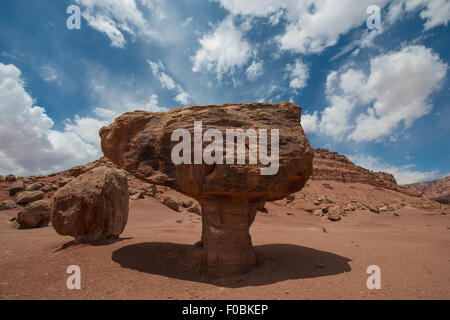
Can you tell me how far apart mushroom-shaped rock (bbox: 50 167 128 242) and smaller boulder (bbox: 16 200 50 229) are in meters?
7.05

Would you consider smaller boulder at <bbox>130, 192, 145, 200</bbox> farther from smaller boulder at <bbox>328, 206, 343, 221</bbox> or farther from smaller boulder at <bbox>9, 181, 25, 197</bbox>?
smaller boulder at <bbox>328, 206, 343, 221</bbox>

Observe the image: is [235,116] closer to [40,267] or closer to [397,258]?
[40,267]

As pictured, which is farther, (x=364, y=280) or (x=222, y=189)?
(x=222, y=189)

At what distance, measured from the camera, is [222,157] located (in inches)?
191

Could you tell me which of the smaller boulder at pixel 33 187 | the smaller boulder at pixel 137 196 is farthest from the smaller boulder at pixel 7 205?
the smaller boulder at pixel 137 196

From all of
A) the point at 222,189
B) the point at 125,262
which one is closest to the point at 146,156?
the point at 222,189

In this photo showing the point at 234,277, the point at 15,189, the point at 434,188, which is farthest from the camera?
the point at 434,188

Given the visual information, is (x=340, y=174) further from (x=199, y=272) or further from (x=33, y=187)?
(x=33, y=187)

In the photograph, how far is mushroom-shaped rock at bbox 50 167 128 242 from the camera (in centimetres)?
646

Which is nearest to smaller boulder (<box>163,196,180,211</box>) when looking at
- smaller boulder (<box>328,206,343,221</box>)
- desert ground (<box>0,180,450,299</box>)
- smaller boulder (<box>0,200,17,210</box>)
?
desert ground (<box>0,180,450,299</box>)

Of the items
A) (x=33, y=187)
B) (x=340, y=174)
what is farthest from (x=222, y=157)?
(x=340, y=174)

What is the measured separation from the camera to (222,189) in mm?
4918

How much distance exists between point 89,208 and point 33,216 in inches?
314

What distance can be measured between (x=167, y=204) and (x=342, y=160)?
48222mm
